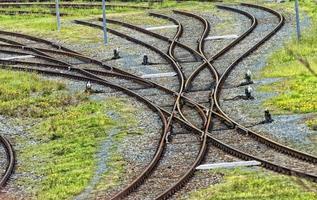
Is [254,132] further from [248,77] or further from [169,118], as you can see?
[248,77]

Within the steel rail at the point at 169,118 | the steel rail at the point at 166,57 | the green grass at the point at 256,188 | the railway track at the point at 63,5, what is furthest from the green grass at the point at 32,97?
the railway track at the point at 63,5

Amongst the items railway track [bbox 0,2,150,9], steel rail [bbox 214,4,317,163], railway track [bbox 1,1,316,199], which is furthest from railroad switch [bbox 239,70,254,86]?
railway track [bbox 0,2,150,9]

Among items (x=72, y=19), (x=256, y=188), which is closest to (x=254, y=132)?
(x=256, y=188)

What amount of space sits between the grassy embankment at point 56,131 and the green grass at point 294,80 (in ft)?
15.0

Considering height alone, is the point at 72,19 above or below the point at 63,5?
below

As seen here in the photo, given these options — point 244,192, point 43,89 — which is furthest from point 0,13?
point 244,192

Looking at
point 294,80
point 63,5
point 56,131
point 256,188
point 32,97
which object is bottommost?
point 32,97

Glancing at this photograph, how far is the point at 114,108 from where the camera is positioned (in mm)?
24375

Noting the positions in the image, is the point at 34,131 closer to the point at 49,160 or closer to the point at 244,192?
the point at 49,160

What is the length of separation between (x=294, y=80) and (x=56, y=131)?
859 centimetres

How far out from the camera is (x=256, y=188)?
50.5 feet

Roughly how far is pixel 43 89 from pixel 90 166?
9784 mm

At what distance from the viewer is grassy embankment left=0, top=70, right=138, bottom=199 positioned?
56.9 feet

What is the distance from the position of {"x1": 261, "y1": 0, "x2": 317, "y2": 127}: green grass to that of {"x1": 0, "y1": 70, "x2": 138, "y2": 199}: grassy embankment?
180 inches
